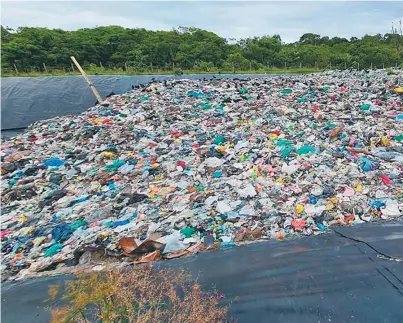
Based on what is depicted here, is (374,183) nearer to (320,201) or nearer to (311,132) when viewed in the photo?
(320,201)

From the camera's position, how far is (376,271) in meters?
2.10

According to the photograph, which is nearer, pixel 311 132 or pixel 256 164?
pixel 256 164

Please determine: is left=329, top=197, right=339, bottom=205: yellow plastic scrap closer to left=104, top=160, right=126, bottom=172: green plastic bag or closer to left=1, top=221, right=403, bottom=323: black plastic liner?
left=1, top=221, right=403, bottom=323: black plastic liner

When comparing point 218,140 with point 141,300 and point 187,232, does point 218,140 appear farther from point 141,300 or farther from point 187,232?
point 141,300

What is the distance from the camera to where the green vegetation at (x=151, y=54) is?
17703 mm

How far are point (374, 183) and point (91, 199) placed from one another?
373 centimetres

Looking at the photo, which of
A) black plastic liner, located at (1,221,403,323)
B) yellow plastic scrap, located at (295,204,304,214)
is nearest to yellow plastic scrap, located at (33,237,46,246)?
black plastic liner, located at (1,221,403,323)

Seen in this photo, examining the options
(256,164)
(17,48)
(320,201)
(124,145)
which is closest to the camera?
(320,201)

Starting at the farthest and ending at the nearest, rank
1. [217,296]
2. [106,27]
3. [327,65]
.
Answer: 1. [106,27]
2. [327,65]
3. [217,296]

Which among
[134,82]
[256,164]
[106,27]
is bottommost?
[256,164]

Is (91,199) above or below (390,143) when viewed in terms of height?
below

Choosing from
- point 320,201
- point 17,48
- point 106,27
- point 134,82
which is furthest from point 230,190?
point 106,27

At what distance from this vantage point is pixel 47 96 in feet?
29.7

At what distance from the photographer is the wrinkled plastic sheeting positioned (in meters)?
8.40
